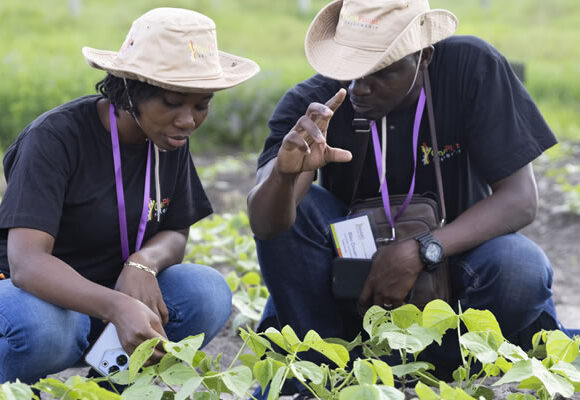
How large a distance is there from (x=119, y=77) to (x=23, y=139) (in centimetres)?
28

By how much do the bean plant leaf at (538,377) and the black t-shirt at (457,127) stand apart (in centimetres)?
77

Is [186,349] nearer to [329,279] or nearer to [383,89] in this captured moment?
[329,279]

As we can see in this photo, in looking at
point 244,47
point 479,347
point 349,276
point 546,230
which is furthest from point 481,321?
point 244,47

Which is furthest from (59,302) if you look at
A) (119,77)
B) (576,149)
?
(576,149)

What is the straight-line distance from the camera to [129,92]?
2164 millimetres

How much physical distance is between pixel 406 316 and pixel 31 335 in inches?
33.5

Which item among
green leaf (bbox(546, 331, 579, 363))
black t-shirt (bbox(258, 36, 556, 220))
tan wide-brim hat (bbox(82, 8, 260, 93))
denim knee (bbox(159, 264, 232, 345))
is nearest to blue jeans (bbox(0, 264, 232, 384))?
denim knee (bbox(159, 264, 232, 345))

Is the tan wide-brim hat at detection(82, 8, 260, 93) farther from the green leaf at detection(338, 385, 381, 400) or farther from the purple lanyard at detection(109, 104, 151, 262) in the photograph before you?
the green leaf at detection(338, 385, 381, 400)

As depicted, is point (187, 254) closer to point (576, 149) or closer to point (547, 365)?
point (547, 365)

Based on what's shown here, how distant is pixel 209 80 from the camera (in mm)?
2150

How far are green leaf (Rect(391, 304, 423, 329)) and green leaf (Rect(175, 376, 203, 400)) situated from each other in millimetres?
497

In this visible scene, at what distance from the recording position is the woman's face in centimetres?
213

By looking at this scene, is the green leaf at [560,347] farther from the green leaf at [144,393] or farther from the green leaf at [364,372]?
the green leaf at [144,393]

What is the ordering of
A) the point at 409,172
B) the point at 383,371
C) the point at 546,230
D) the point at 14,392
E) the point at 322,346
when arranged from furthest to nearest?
the point at 546,230 < the point at 409,172 < the point at 322,346 < the point at 383,371 < the point at 14,392
